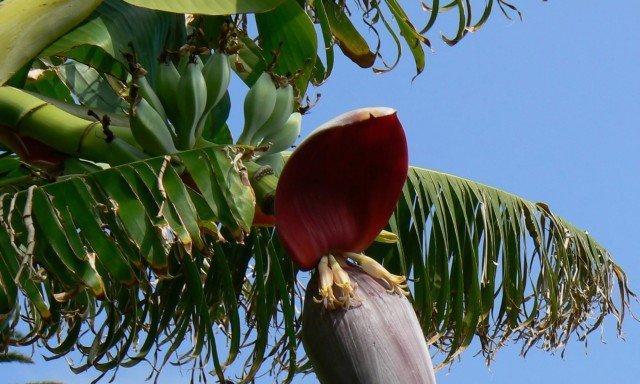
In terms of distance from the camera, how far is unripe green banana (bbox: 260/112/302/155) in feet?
4.80

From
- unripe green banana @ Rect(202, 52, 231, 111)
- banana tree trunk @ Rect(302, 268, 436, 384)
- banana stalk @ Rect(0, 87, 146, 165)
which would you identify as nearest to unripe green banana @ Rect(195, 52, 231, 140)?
unripe green banana @ Rect(202, 52, 231, 111)

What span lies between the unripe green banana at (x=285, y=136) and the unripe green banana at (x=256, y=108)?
0.04 meters

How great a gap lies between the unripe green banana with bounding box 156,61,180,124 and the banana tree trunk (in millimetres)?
513

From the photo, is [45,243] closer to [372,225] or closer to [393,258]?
[372,225]

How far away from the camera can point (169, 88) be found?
53.6 inches

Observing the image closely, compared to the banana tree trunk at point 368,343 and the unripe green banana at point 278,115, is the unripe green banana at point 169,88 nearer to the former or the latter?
the unripe green banana at point 278,115

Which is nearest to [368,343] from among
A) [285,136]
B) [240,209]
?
[240,209]

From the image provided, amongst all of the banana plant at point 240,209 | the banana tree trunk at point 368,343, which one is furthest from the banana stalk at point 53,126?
the banana tree trunk at point 368,343

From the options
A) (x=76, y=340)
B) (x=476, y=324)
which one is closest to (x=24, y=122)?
(x=76, y=340)

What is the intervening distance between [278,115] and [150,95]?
0.20 m

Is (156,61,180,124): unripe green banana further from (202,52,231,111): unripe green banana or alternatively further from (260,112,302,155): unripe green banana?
(260,112,302,155): unripe green banana

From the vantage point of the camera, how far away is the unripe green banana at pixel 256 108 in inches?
54.9

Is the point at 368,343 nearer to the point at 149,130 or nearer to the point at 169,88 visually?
the point at 149,130

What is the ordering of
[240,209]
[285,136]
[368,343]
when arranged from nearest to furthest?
[368,343]
[240,209]
[285,136]
